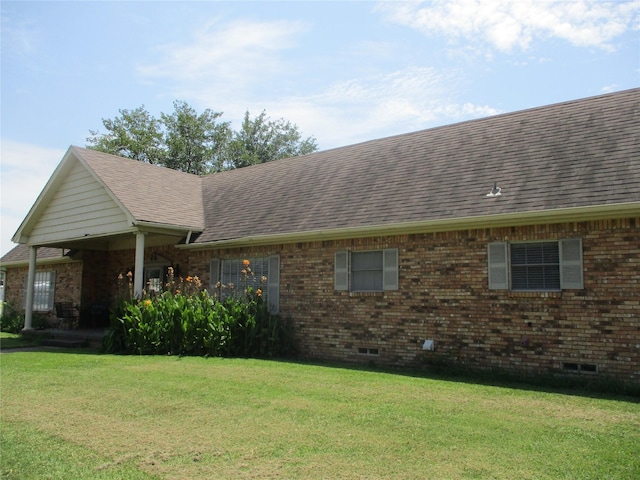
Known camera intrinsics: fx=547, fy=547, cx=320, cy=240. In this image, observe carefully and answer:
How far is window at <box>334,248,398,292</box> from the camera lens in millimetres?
11812

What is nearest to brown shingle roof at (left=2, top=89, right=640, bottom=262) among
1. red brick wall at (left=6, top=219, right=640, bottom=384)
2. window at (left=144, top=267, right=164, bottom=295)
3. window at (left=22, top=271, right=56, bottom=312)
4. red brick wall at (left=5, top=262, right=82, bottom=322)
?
red brick wall at (left=6, top=219, right=640, bottom=384)

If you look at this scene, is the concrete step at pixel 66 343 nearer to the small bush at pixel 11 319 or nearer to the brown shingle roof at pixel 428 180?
the brown shingle roof at pixel 428 180

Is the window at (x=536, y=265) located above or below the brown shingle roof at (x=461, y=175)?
below

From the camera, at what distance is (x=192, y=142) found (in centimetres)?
4019

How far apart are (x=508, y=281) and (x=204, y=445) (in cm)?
676

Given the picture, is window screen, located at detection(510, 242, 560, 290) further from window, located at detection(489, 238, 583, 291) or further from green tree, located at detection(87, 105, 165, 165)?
green tree, located at detection(87, 105, 165, 165)

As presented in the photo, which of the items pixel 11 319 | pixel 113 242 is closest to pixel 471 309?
pixel 113 242

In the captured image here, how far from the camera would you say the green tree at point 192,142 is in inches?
1561

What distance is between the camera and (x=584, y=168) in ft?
33.7

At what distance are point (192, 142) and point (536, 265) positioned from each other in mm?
33808

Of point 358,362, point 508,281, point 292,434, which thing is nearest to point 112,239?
point 358,362

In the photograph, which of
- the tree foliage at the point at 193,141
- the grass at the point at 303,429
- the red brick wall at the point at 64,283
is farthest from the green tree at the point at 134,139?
the grass at the point at 303,429

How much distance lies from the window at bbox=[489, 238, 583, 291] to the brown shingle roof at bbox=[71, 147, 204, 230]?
8.99 meters

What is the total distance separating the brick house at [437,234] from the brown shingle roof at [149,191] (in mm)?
76
